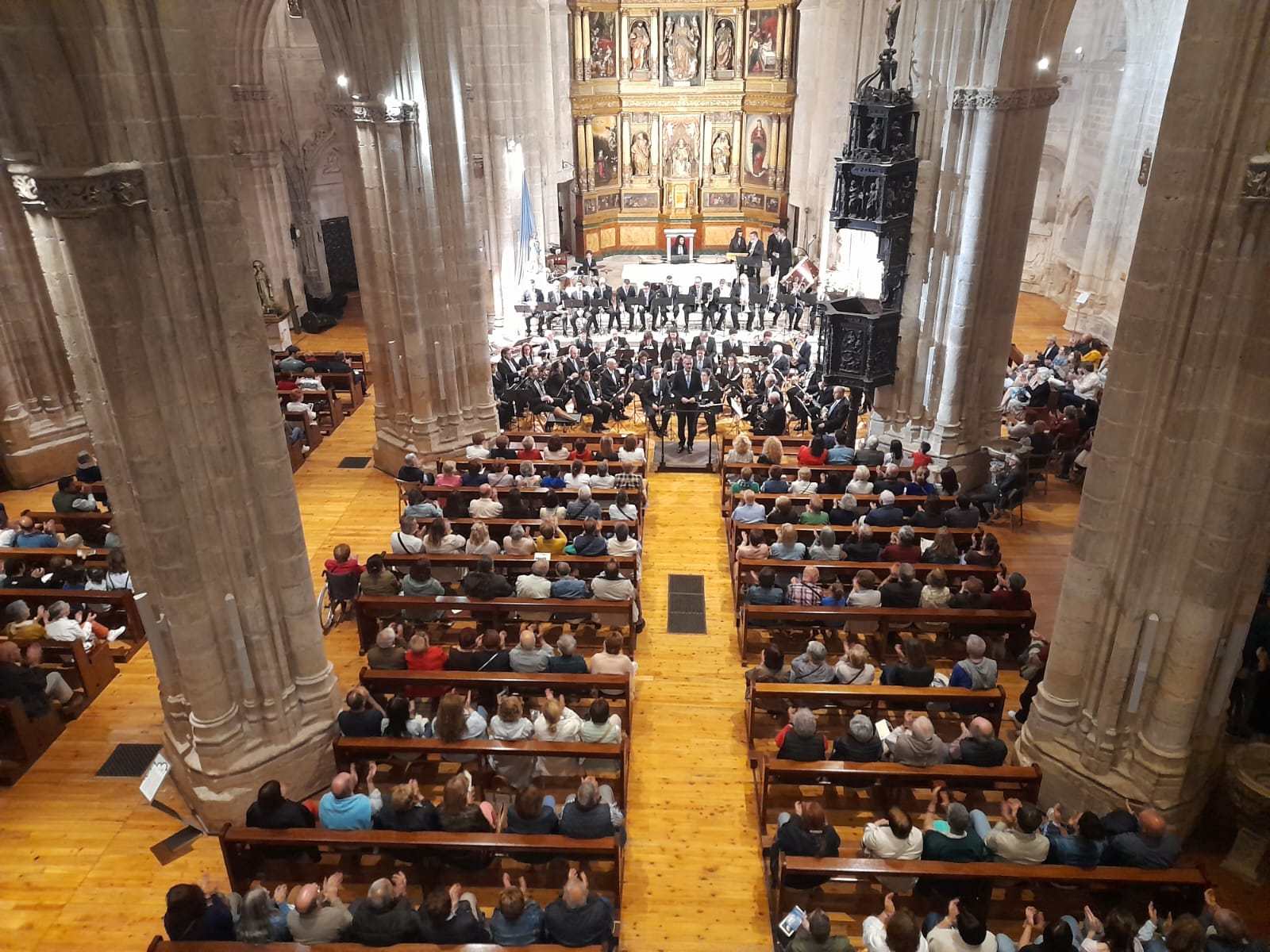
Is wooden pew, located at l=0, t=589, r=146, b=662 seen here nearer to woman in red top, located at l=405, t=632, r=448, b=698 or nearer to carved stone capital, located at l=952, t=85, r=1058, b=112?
woman in red top, located at l=405, t=632, r=448, b=698

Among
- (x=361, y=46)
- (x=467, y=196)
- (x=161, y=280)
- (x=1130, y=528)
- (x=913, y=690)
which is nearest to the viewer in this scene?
(x=161, y=280)

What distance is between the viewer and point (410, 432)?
1432cm

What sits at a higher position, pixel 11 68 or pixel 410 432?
pixel 11 68

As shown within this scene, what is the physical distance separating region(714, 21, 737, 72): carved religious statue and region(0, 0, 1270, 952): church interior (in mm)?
14147

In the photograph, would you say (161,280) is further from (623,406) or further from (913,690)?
(623,406)

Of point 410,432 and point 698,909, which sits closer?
point 698,909

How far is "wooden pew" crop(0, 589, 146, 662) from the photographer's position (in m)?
9.76

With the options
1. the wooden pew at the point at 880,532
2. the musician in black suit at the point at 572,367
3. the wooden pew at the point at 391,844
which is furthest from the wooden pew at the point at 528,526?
the musician in black suit at the point at 572,367

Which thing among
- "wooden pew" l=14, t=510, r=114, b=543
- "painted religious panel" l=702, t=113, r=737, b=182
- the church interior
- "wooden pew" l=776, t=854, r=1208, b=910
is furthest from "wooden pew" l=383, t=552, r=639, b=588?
"painted religious panel" l=702, t=113, r=737, b=182

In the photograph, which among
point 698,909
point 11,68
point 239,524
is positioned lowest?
point 698,909

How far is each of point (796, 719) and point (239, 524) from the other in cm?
487

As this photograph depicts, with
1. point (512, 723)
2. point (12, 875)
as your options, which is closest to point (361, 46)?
point (512, 723)

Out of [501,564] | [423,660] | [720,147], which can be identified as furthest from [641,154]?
[423,660]

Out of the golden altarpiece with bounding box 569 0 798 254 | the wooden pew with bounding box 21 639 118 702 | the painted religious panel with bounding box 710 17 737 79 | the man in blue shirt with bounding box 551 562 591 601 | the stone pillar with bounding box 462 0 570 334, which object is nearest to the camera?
the wooden pew with bounding box 21 639 118 702
